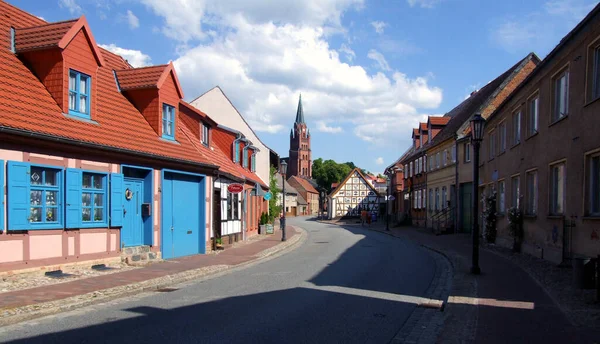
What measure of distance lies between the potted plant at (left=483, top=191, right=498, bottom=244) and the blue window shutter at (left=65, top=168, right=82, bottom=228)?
54.7 feet

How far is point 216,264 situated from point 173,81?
6.55m

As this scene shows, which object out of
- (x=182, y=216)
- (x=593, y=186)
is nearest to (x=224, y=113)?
(x=182, y=216)

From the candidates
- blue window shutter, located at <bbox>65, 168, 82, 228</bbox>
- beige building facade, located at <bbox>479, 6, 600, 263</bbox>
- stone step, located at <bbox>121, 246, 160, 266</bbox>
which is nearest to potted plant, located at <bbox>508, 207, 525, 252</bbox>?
beige building facade, located at <bbox>479, 6, 600, 263</bbox>

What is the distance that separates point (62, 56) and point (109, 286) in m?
5.94

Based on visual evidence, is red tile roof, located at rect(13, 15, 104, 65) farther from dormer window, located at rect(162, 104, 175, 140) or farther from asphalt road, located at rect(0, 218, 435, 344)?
asphalt road, located at rect(0, 218, 435, 344)

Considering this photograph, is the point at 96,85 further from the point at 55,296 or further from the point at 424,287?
the point at 424,287

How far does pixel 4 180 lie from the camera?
1102 cm

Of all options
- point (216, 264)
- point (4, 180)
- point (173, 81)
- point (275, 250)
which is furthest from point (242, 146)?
point (4, 180)

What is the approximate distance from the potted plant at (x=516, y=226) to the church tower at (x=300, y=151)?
400ft

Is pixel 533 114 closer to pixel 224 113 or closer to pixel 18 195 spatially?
pixel 18 195

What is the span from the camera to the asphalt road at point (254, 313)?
7.26m

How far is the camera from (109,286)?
11.2 m

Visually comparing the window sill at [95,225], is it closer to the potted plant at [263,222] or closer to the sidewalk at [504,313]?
the sidewalk at [504,313]

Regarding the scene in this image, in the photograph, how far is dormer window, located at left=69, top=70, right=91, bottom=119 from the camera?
1387 cm
